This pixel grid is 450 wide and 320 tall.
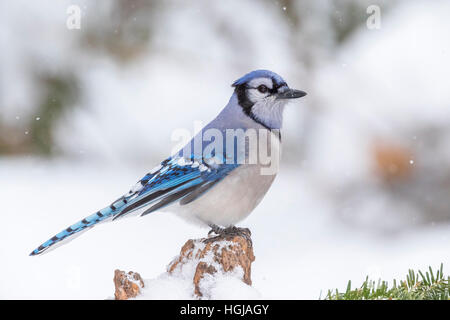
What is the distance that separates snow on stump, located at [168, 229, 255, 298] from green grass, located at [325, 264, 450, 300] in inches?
8.9

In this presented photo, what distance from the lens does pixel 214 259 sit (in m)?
1.42

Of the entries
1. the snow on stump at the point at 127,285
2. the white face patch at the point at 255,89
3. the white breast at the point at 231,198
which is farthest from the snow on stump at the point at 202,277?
the white face patch at the point at 255,89

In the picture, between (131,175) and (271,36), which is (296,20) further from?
(131,175)

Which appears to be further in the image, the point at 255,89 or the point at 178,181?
the point at 255,89

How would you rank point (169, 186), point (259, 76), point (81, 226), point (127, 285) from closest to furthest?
point (127, 285) → point (81, 226) → point (169, 186) → point (259, 76)

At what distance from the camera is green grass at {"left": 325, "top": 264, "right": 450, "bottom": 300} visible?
1345mm

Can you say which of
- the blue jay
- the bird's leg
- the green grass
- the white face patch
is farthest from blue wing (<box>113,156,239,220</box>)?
the green grass

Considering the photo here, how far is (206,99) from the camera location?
2873mm

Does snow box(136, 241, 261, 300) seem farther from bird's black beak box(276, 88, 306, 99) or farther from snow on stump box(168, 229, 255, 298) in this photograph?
bird's black beak box(276, 88, 306, 99)

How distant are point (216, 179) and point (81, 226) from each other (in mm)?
414

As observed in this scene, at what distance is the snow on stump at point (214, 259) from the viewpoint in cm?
139

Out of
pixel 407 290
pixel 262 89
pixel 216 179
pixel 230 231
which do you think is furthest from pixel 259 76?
pixel 407 290

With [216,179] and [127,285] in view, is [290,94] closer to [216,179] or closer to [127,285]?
[216,179]
